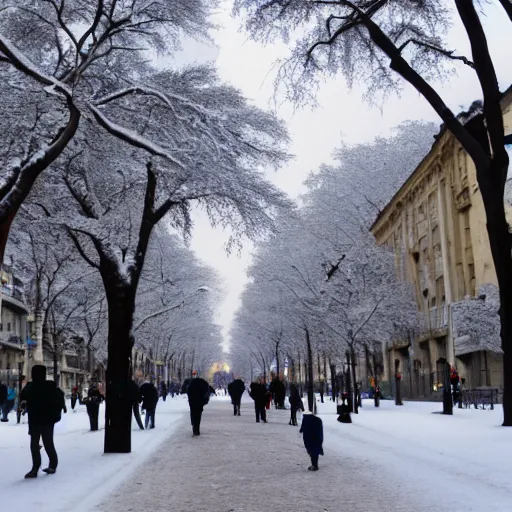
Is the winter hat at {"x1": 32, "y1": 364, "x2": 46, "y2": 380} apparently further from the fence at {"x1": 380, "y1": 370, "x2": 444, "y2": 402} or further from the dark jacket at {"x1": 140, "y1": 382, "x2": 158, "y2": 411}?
the fence at {"x1": 380, "y1": 370, "x2": 444, "y2": 402}

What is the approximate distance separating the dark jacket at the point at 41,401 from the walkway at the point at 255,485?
1557mm

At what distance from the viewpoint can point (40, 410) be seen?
1140cm

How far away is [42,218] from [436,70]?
34.6 ft

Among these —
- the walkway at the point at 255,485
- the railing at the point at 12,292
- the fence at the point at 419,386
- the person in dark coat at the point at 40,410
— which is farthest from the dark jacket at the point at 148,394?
the railing at the point at 12,292

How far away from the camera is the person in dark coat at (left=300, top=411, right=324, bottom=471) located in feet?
40.8

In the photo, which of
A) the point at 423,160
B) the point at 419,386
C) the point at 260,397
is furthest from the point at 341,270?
the point at 260,397

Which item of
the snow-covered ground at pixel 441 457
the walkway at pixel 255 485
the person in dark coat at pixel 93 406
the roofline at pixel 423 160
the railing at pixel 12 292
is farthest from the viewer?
the railing at pixel 12 292

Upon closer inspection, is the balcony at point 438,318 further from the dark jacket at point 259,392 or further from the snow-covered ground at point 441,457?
the snow-covered ground at point 441,457

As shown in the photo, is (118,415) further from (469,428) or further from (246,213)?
(469,428)

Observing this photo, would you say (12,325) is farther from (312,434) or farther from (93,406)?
(312,434)

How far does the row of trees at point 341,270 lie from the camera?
43.3 m

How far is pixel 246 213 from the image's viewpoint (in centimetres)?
1694

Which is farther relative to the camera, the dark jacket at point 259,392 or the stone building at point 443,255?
the stone building at point 443,255

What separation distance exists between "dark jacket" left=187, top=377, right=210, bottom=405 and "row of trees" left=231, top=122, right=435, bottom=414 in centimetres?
994
